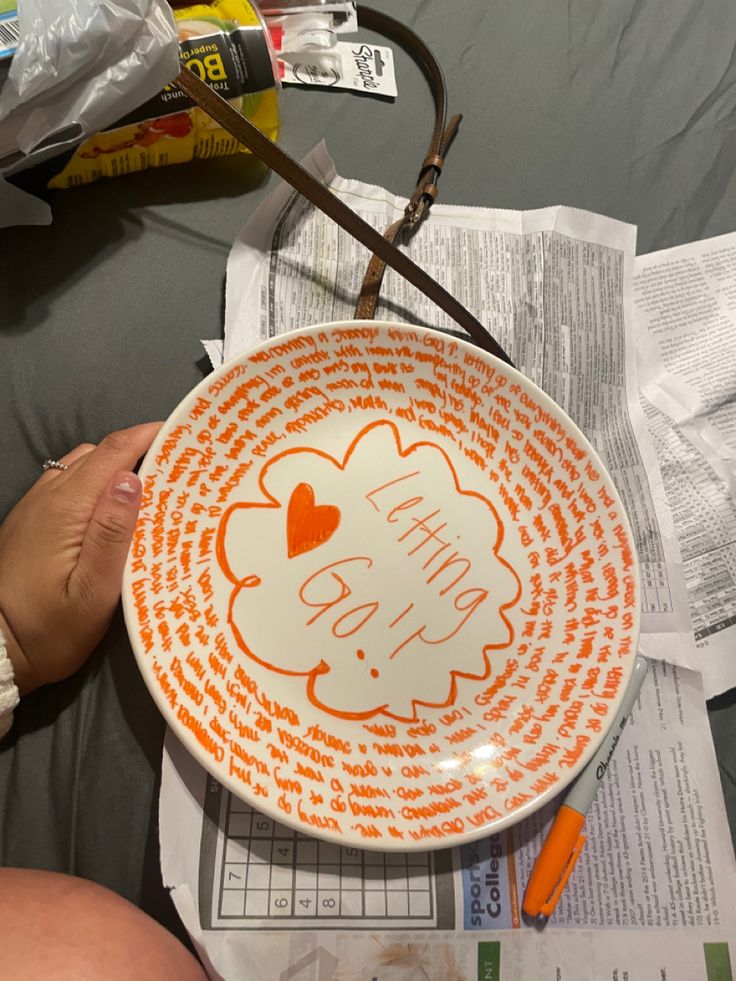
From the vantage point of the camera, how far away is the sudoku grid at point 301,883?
390mm

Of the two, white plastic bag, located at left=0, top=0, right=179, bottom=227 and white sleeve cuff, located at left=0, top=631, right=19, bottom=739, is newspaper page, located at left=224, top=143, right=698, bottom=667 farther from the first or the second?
white sleeve cuff, located at left=0, top=631, right=19, bottom=739

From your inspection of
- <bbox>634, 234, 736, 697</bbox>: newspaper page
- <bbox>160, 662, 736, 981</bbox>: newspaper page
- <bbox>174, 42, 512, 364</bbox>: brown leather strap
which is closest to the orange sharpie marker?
<bbox>160, 662, 736, 981</bbox>: newspaper page

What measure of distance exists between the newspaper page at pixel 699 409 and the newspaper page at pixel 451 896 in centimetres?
11

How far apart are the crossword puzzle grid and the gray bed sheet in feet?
0.14

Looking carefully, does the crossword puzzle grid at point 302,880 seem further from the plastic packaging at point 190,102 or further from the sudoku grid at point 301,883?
the plastic packaging at point 190,102

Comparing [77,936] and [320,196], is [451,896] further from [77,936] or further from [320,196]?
[320,196]

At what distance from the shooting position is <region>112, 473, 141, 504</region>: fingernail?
1.21ft

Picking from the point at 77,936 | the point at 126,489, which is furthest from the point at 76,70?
the point at 77,936

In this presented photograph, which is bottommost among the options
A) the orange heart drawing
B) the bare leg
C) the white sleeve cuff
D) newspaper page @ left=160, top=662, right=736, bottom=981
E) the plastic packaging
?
newspaper page @ left=160, top=662, right=736, bottom=981

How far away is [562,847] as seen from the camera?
0.41 metres

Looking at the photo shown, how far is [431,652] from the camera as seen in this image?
405 mm

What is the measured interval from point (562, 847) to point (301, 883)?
0.16 m

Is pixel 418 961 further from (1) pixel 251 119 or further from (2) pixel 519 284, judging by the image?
(1) pixel 251 119

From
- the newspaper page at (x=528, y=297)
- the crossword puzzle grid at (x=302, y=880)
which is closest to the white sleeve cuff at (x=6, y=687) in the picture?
the crossword puzzle grid at (x=302, y=880)
